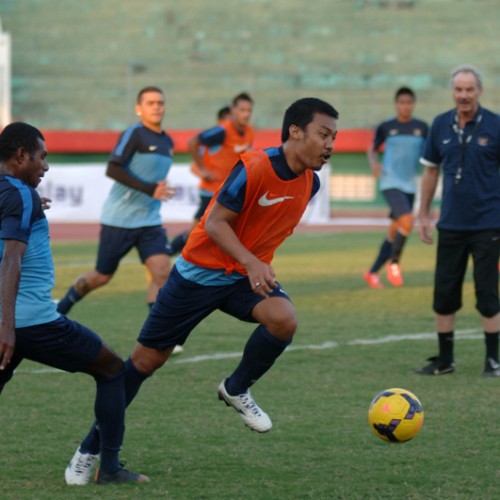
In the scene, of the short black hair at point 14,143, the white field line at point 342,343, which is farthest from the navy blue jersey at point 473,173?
the short black hair at point 14,143

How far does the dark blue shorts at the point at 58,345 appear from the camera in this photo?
16.9ft

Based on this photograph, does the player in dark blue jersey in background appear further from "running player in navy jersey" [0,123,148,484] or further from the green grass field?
"running player in navy jersey" [0,123,148,484]

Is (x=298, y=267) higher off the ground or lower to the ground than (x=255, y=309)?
lower

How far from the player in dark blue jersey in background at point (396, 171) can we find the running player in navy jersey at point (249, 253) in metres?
8.71

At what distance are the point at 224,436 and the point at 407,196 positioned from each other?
888cm

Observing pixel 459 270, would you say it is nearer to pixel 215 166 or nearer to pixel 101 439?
pixel 101 439

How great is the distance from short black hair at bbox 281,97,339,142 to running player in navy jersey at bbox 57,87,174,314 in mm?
4345

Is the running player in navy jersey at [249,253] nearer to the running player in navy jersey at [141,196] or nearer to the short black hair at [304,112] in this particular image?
the short black hair at [304,112]

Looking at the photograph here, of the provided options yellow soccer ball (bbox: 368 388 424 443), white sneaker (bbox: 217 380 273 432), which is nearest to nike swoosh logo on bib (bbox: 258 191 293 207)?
white sneaker (bbox: 217 380 273 432)

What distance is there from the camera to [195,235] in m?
6.01

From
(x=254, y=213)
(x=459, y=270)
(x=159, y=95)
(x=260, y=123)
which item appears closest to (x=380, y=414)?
(x=254, y=213)

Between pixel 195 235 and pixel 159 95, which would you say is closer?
pixel 195 235

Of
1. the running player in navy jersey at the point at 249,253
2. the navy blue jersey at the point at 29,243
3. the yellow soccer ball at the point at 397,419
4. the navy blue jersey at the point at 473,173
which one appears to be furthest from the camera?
the navy blue jersey at the point at 473,173

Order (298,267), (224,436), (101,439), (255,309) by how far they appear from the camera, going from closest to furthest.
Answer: (101,439), (255,309), (224,436), (298,267)
